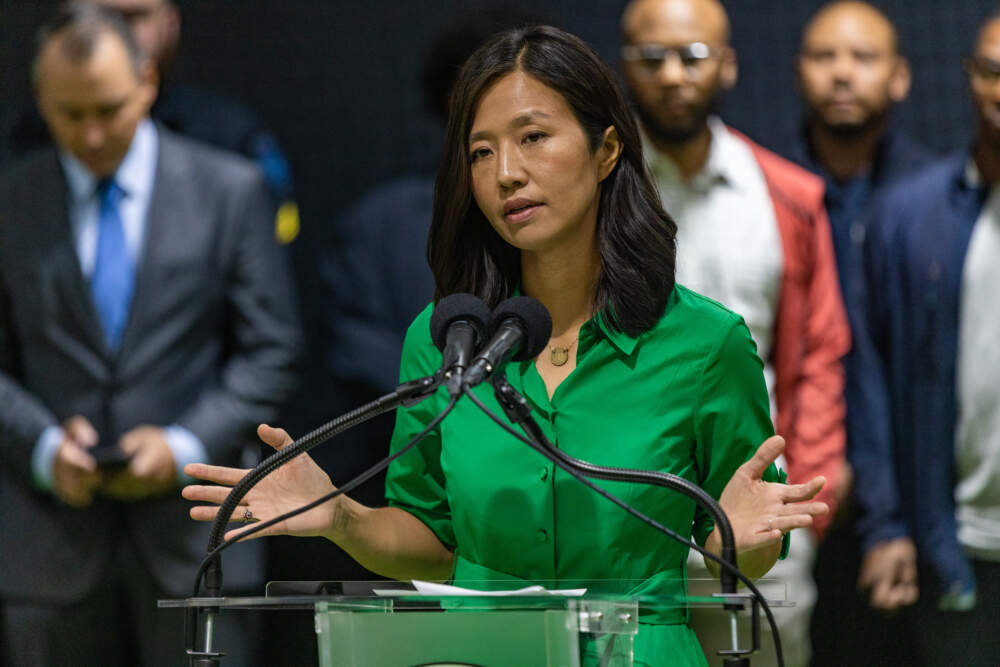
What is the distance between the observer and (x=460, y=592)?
5.49ft

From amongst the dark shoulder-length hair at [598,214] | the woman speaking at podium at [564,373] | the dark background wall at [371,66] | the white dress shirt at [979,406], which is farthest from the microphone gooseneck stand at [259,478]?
the dark background wall at [371,66]

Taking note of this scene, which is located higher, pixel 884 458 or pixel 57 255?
pixel 57 255

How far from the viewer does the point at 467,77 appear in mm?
2143

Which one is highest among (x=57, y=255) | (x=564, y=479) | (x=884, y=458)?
(x=57, y=255)

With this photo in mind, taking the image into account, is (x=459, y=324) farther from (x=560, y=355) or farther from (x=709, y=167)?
(x=709, y=167)

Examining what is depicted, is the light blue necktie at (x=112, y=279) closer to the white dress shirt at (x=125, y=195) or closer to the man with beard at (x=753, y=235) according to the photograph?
the white dress shirt at (x=125, y=195)

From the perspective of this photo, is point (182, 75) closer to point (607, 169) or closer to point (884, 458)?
point (884, 458)

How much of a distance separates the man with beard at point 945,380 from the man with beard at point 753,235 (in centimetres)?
23

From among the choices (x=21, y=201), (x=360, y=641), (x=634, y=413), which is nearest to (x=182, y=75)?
(x=21, y=201)

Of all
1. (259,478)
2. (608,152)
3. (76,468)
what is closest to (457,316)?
(259,478)

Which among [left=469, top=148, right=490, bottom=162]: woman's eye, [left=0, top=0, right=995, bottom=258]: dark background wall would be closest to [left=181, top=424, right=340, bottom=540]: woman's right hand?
[left=469, top=148, right=490, bottom=162]: woman's eye

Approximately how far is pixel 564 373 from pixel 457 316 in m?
0.42

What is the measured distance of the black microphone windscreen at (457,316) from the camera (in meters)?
1.75

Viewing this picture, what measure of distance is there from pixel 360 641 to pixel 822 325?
2253mm
